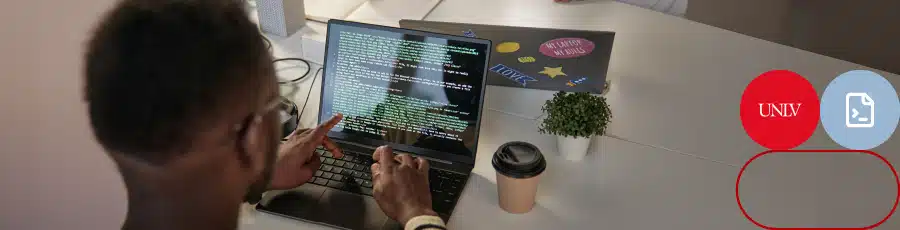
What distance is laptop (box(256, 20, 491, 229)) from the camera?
1.15 m

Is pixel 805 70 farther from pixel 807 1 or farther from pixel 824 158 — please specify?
pixel 807 1

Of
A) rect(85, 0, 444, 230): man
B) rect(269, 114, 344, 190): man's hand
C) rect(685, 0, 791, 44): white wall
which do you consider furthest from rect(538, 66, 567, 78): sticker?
rect(685, 0, 791, 44): white wall

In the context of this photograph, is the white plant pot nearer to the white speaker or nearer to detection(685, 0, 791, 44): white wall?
the white speaker

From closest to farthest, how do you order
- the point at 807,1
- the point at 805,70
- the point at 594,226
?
the point at 594,226, the point at 805,70, the point at 807,1

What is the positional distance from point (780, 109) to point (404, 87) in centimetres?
70

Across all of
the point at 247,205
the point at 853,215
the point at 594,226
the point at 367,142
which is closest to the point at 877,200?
the point at 853,215

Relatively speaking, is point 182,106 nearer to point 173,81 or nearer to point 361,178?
point 173,81

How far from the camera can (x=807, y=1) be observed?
3396 mm

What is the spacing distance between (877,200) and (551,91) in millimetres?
571

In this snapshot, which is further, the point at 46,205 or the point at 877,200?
the point at 46,205

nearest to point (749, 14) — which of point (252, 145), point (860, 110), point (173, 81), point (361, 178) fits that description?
point (860, 110)

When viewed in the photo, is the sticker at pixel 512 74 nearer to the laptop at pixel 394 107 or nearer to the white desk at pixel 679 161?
the white desk at pixel 679 161

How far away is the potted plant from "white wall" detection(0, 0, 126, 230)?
790mm

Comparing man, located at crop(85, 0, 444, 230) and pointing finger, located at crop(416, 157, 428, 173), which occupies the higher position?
man, located at crop(85, 0, 444, 230)
